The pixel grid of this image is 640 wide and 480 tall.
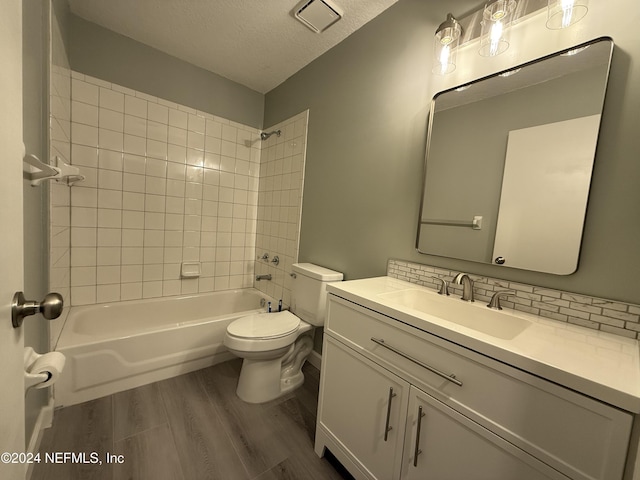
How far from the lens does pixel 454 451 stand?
2.61ft

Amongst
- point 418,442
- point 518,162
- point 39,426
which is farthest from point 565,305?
point 39,426

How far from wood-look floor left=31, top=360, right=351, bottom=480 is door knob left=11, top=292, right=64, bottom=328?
108 centimetres

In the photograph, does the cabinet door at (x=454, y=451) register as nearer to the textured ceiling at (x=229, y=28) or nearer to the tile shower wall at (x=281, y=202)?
the tile shower wall at (x=281, y=202)

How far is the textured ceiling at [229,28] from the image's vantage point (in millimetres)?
1629

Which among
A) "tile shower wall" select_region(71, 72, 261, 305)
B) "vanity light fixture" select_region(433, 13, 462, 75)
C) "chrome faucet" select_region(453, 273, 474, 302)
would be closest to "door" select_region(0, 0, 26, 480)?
"chrome faucet" select_region(453, 273, 474, 302)

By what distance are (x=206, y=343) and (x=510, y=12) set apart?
8.41 ft

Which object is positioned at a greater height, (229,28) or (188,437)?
(229,28)

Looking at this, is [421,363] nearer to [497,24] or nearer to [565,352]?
[565,352]

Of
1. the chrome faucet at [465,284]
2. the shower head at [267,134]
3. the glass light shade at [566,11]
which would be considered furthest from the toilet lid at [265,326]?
the glass light shade at [566,11]

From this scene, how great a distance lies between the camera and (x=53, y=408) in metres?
1.45

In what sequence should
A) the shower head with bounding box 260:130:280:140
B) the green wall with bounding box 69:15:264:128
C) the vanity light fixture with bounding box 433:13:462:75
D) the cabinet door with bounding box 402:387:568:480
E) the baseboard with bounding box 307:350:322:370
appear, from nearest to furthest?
the cabinet door with bounding box 402:387:568:480 → the vanity light fixture with bounding box 433:13:462:75 → the green wall with bounding box 69:15:264:128 → the baseboard with bounding box 307:350:322:370 → the shower head with bounding box 260:130:280:140

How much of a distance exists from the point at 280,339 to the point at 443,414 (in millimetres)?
1025

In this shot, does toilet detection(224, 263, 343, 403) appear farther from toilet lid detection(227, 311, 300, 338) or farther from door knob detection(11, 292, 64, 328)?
door knob detection(11, 292, 64, 328)

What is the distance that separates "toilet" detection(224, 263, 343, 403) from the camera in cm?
158
